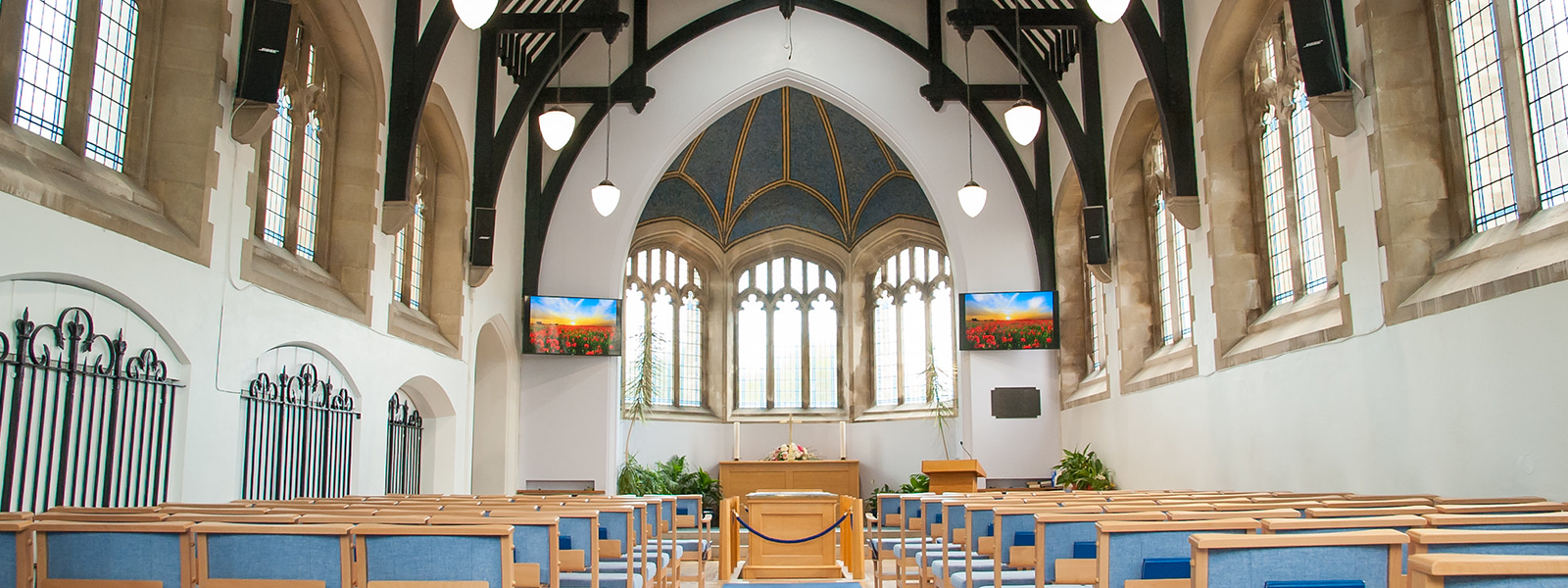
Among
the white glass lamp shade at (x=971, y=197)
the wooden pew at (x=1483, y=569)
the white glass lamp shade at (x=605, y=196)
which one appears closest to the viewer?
the wooden pew at (x=1483, y=569)

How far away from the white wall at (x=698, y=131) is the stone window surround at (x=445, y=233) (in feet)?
7.22

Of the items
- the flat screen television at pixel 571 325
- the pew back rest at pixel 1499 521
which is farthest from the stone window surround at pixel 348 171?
the pew back rest at pixel 1499 521

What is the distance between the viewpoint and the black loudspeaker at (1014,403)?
13.2 m

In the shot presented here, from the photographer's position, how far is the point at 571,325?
12.8m

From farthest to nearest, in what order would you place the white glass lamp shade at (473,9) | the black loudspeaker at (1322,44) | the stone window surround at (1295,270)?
the stone window surround at (1295,270) → the black loudspeaker at (1322,44) → the white glass lamp shade at (473,9)

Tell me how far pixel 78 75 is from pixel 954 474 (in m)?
9.08

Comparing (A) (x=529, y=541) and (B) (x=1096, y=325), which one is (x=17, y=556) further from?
(B) (x=1096, y=325)

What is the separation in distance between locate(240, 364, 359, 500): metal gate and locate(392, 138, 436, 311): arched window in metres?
1.95

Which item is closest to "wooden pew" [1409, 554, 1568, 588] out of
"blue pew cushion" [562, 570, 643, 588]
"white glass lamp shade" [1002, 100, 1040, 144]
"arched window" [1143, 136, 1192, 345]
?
"blue pew cushion" [562, 570, 643, 588]

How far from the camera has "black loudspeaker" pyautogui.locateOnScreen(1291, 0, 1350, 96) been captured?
21.8 ft

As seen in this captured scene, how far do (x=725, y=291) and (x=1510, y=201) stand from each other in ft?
43.8

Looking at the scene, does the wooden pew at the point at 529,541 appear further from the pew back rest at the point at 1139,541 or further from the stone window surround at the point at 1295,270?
the stone window surround at the point at 1295,270

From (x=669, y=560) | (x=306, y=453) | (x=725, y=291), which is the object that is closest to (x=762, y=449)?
(x=725, y=291)

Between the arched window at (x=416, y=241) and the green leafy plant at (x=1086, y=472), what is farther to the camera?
the green leafy plant at (x=1086, y=472)
